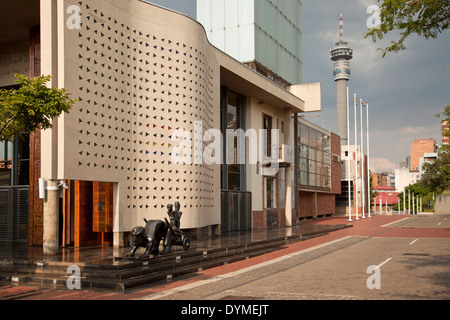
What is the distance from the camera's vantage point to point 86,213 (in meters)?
17.3

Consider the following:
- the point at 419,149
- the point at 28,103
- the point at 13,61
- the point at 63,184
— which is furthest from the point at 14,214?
the point at 419,149

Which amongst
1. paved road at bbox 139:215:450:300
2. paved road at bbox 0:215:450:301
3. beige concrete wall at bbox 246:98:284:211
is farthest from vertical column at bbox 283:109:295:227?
paved road at bbox 0:215:450:301

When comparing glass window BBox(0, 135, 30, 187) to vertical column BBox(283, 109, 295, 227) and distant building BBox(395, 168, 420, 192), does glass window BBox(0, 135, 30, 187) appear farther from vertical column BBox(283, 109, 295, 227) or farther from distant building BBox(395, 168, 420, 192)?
distant building BBox(395, 168, 420, 192)

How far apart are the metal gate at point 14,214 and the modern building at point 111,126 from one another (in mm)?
51

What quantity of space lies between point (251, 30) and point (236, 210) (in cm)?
1216

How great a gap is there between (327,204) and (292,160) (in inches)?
878

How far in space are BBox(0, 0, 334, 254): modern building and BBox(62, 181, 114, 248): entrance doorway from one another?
0.04 metres

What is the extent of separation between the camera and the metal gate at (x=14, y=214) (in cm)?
1872

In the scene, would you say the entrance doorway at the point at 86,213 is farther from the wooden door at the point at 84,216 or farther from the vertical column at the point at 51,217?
the vertical column at the point at 51,217

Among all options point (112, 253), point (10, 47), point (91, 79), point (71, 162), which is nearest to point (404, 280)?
point (112, 253)

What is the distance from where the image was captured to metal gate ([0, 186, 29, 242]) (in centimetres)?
1872

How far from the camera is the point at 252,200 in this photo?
29.7 meters
